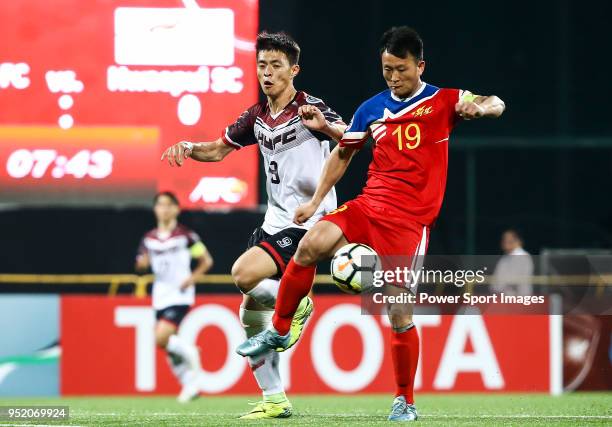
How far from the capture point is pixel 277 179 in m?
7.55

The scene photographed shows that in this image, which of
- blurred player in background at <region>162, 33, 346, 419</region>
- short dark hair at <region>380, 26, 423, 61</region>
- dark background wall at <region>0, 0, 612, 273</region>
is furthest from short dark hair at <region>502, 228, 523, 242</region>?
short dark hair at <region>380, 26, 423, 61</region>

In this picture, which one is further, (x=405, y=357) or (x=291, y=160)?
(x=291, y=160)

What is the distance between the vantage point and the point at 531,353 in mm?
11477

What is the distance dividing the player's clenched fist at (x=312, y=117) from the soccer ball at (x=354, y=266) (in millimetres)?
655

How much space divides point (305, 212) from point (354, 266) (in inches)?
19.1

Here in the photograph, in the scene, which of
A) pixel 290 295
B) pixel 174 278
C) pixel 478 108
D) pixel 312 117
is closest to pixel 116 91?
pixel 174 278

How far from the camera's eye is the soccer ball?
670 centimetres

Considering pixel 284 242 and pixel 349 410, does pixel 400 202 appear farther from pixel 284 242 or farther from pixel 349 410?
pixel 349 410

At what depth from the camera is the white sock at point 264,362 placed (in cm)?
740

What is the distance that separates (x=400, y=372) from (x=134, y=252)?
6607 mm

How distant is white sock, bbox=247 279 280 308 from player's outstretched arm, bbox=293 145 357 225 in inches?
18.0

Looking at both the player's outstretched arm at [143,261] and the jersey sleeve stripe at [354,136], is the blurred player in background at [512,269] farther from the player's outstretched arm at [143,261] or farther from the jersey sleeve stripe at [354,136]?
the jersey sleeve stripe at [354,136]

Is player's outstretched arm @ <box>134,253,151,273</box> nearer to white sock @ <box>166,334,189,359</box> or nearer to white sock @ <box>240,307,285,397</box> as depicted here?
white sock @ <box>166,334,189,359</box>

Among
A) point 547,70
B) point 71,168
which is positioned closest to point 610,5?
point 547,70
